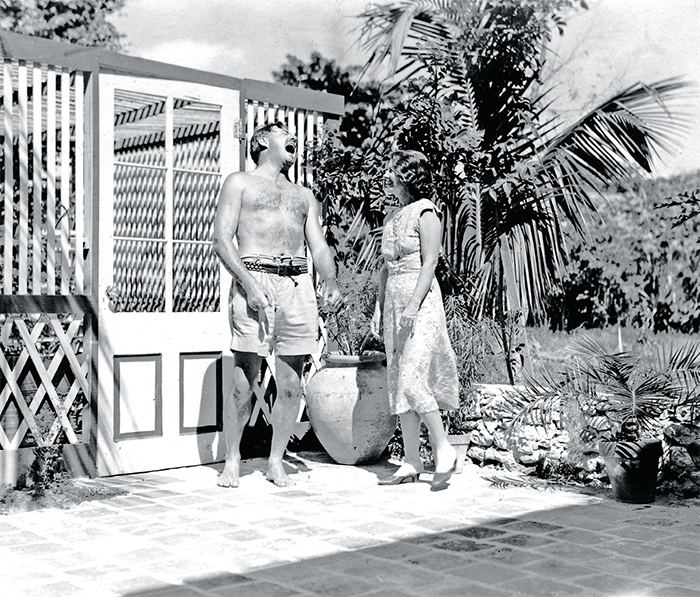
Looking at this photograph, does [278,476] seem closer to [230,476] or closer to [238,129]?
[230,476]

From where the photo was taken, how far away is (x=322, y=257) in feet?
18.1

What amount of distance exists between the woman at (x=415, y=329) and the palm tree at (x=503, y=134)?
3.75ft

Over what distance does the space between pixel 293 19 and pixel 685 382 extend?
6.13 meters

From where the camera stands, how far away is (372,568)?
3.50 m

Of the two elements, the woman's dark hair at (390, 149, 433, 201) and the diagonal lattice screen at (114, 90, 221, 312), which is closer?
the woman's dark hair at (390, 149, 433, 201)

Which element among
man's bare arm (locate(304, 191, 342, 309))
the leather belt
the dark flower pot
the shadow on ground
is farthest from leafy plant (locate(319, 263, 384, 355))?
the shadow on ground

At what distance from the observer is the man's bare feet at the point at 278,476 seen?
5.27 metres

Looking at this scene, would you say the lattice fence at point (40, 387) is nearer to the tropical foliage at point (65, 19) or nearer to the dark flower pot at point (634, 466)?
the dark flower pot at point (634, 466)

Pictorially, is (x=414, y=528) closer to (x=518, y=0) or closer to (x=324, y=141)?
(x=324, y=141)

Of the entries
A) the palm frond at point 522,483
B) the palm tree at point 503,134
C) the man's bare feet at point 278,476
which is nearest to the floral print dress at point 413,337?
the palm frond at point 522,483

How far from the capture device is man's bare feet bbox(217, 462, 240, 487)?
5.25 m

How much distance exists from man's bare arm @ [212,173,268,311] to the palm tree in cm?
167

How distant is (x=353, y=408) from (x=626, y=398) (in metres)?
1.73

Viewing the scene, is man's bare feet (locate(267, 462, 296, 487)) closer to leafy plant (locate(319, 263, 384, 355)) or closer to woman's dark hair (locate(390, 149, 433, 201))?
leafy plant (locate(319, 263, 384, 355))
